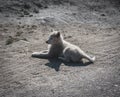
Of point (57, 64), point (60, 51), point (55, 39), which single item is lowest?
point (57, 64)

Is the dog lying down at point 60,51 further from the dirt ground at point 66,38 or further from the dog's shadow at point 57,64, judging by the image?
the dirt ground at point 66,38

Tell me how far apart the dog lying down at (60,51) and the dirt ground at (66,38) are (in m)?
0.24

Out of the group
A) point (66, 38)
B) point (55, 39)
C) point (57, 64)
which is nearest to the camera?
point (57, 64)

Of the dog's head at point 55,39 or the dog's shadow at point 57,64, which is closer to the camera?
the dog's shadow at point 57,64

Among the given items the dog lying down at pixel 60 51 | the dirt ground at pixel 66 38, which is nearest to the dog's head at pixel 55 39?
the dog lying down at pixel 60 51

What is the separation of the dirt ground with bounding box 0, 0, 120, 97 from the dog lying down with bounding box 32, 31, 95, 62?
0.77ft

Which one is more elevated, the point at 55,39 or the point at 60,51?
the point at 55,39

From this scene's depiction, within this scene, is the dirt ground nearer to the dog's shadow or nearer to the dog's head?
the dog's shadow

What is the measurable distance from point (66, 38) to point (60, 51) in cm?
222

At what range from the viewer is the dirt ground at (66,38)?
748 cm

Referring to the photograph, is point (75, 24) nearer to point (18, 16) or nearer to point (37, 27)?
point (37, 27)

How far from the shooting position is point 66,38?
11.9 meters

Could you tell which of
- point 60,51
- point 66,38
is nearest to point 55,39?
point 60,51

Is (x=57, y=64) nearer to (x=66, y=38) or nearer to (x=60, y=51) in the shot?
(x=60, y=51)
